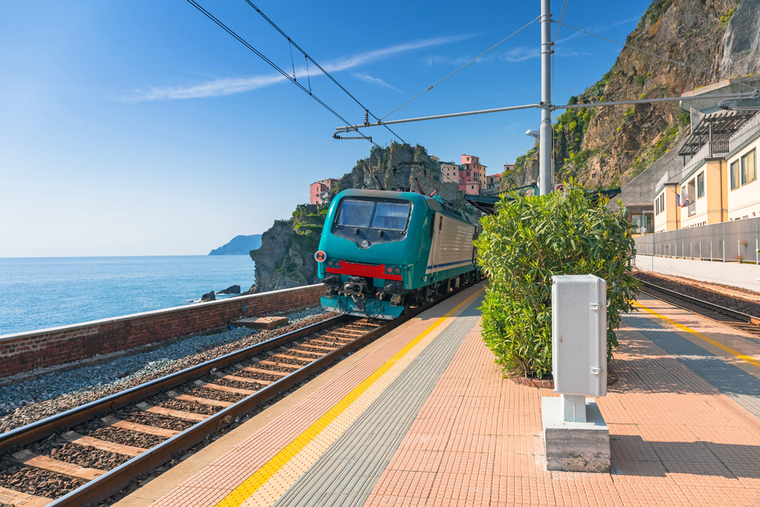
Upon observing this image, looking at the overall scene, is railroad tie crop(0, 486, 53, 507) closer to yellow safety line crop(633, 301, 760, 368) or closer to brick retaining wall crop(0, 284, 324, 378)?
brick retaining wall crop(0, 284, 324, 378)

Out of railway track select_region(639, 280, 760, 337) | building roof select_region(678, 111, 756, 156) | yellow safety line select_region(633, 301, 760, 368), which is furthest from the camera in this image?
building roof select_region(678, 111, 756, 156)

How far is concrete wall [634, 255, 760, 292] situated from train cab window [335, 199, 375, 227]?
14.5m

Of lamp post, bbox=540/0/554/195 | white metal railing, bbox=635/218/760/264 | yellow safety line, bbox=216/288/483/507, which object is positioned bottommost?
yellow safety line, bbox=216/288/483/507

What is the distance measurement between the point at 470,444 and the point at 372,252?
679 centimetres

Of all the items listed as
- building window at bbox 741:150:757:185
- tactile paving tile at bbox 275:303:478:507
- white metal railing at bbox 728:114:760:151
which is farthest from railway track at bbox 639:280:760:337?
white metal railing at bbox 728:114:760:151

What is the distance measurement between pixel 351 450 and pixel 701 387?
3825mm

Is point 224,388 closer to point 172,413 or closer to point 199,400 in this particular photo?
point 199,400

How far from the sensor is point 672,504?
2.71 m

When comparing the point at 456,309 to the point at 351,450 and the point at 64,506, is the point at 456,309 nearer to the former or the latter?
the point at 351,450

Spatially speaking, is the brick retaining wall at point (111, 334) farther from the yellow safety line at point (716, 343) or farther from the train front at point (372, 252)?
the yellow safety line at point (716, 343)

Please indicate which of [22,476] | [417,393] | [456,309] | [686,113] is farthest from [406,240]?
[686,113]

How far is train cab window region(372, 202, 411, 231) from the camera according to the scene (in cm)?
1036

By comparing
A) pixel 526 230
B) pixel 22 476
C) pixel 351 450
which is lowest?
pixel 22 476

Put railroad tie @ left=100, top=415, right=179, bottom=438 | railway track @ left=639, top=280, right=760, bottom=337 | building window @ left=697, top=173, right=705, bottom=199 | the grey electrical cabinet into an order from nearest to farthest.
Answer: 1. the grey electrical cabinet
2. railroad tie @ left=100, top=415, right=179, bottom=438
3. railway track @ left=639, top=280, right=760, bottom=337
4. building window @ left=697, top=173, right=705, bottom=199
